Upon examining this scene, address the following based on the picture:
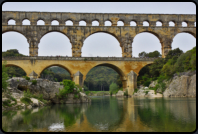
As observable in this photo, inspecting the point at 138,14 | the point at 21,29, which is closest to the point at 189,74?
the point at 138,14

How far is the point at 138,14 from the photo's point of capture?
37.0 metres

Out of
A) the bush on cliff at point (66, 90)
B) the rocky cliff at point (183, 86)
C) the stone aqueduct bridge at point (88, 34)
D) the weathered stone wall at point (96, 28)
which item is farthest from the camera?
the weathered stone wall at point (96, 28)

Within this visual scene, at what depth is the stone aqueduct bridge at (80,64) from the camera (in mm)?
32719

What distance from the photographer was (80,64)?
33844mm

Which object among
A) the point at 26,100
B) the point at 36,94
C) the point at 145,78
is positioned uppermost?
the point at 145,78

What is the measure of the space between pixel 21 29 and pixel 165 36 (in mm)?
21241

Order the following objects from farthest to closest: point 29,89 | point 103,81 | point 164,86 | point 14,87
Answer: point 103,81
point 164,86
point 29,89
point 14,87

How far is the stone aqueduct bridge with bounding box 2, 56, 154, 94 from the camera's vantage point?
32719 millimetres

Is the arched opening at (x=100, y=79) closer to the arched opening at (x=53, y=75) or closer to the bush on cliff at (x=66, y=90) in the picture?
the arched opening at (x=53, y=75)

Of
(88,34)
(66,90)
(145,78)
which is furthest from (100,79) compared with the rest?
(66,90)

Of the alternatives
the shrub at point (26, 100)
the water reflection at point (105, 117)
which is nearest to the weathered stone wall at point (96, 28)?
the shrub at point (26, 100)

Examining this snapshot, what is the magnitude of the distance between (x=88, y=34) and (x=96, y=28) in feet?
4.87

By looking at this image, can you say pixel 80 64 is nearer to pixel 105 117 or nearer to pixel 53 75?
pixel 105 117

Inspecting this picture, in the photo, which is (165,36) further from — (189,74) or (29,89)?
(29,89)
